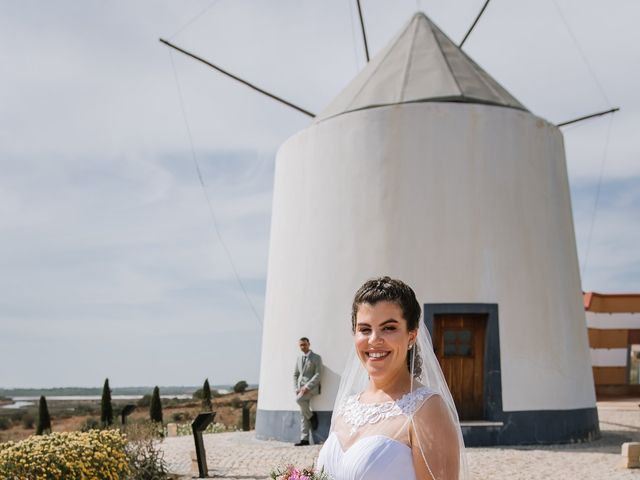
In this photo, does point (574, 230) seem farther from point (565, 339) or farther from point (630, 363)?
point (630, 363)

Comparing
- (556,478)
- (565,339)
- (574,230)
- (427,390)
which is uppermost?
(574,230)

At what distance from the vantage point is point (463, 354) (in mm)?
11398

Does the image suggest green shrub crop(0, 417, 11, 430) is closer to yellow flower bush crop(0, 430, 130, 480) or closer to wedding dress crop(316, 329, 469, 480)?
yellow flower bush crop(0, 430, 130, 480)

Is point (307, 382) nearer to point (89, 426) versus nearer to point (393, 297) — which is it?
point (89, 426)

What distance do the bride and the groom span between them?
834cm

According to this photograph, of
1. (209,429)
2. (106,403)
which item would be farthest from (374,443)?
(106,403)

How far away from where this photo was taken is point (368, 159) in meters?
11.7

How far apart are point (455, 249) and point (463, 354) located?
1.57m

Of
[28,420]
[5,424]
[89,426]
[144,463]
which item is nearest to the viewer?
[144,463]

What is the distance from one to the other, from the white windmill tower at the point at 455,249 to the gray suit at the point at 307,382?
6.5 inches

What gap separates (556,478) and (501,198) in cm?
453

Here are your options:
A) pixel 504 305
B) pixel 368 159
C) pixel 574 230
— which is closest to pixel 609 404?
pixel 574 230

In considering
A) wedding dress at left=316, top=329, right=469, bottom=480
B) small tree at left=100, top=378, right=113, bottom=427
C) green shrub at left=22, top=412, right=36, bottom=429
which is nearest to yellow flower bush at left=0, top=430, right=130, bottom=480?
wedding dress at left=316, top=329, right=469, bottom=480

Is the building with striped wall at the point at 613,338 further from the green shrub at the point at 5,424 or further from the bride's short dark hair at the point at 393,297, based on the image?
the green shrub at the point at 5,424
